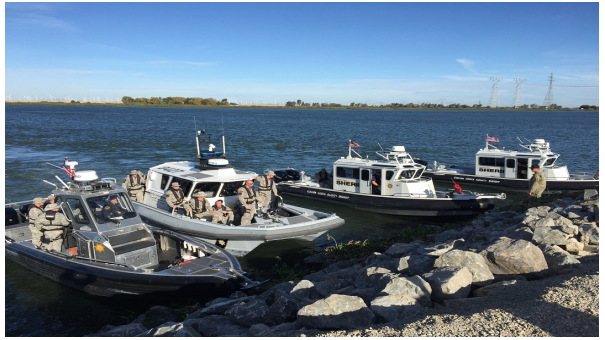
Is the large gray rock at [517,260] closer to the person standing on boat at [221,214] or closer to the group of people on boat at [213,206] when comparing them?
the group of people on boat at [213,206]

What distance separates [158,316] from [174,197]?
5193 mm

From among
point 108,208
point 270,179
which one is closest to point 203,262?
point 108,208

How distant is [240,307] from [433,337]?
10.9 ft

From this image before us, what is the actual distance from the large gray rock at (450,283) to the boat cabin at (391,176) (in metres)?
10.0

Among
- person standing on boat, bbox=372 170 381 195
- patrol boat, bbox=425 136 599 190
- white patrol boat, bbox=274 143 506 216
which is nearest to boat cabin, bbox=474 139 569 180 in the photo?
patrol boat, bbox=425 136 599 190

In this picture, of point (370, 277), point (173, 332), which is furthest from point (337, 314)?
point (173, 332)

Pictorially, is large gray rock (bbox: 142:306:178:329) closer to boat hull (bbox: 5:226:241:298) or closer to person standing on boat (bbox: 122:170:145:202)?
boat hull (bbox: 5:226:241:298)

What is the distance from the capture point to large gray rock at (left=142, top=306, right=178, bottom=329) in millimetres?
7766

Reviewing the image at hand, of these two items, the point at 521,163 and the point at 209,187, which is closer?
the point at 209,187

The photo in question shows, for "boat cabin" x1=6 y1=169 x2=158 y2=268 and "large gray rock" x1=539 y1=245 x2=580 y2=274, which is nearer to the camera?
"large gray rock" x1=539 y1=245 x2=580 y2=274

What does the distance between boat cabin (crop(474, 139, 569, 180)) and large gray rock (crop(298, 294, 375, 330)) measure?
16757 millimetres

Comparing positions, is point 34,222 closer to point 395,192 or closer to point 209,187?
point 209,187

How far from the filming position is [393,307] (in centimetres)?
544

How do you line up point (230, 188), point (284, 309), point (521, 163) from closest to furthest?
point (284, 309)
point (230, 188)
point (521, 163)
